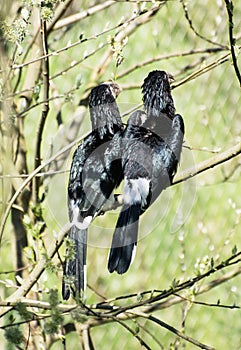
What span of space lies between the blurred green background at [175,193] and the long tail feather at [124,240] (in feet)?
4.08

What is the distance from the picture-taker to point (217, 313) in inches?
165

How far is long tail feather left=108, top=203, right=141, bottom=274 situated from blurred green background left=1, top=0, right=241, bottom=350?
1.24 meters

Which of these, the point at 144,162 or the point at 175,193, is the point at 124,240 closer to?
the point at 144,162

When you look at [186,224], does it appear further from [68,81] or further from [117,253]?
[117,253]

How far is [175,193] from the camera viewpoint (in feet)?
13.7

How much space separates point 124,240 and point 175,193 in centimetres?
219

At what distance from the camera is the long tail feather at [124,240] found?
6.33ft

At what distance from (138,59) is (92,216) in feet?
7.06

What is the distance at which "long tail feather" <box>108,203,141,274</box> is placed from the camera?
193 centimetres

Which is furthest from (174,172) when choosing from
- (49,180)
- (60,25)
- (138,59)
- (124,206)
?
(138,59)

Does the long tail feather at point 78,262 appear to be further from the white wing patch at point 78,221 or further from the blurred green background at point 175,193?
the blurred green background at point 175,193

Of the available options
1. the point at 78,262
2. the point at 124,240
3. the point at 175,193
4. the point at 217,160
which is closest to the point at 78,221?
the point at 78,262

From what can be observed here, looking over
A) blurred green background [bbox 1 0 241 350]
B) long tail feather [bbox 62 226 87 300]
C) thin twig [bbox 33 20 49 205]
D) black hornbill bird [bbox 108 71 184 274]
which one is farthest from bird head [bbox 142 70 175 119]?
blurred green background [bbox 1 0 241 350]

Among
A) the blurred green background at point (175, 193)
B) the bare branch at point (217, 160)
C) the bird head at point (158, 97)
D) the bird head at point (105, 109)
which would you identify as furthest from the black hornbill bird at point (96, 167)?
the blurred green background at point (175, 193)
